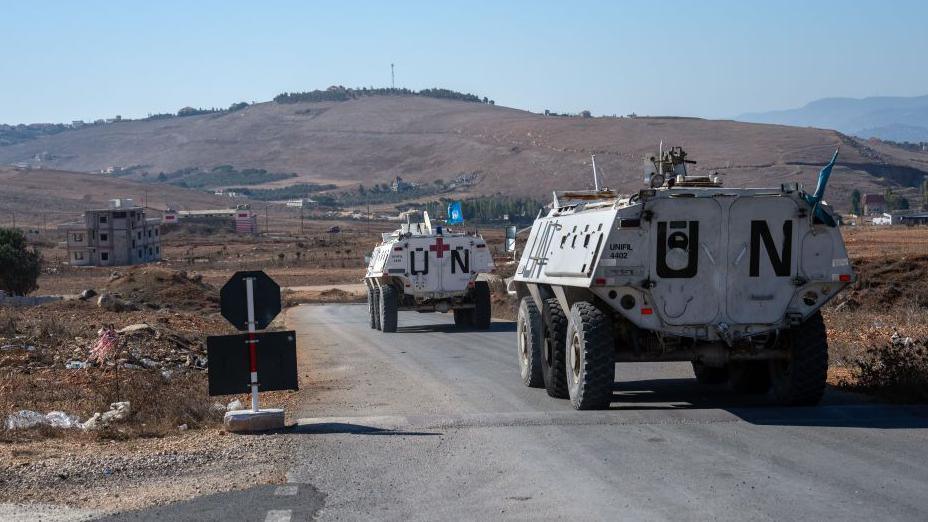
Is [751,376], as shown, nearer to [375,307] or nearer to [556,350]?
[556,350]

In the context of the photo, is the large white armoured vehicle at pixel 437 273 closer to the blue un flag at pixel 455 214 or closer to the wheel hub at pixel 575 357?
the blue un flag at pixel 455 214

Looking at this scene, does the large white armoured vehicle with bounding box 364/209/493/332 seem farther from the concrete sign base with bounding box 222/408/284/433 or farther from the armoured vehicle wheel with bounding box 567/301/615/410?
the concrete sign base with bounding box 222/408/284/433

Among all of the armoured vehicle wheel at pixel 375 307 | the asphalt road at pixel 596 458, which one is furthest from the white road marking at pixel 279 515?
the armoured vehicle wheel at pixel 375 307

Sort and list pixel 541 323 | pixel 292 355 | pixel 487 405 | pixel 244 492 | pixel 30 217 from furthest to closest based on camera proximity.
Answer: pixel 30 217, pixel 541 323, pixel 487 405, pixel 292 355, pixel 244 492

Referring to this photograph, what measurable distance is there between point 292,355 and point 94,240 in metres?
97.0

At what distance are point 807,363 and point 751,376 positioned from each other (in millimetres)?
1722

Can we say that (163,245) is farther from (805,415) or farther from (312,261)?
(805,415)

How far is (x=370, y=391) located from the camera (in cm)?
1634

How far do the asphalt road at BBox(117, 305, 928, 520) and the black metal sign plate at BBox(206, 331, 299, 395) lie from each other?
21.5 inches

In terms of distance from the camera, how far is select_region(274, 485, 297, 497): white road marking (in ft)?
30.0

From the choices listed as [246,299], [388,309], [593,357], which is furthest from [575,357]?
[388,309]

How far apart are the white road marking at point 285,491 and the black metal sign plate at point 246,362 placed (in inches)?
111

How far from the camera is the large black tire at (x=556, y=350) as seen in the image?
14.2 meters

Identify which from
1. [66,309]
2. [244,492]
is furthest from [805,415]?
[66,309]
